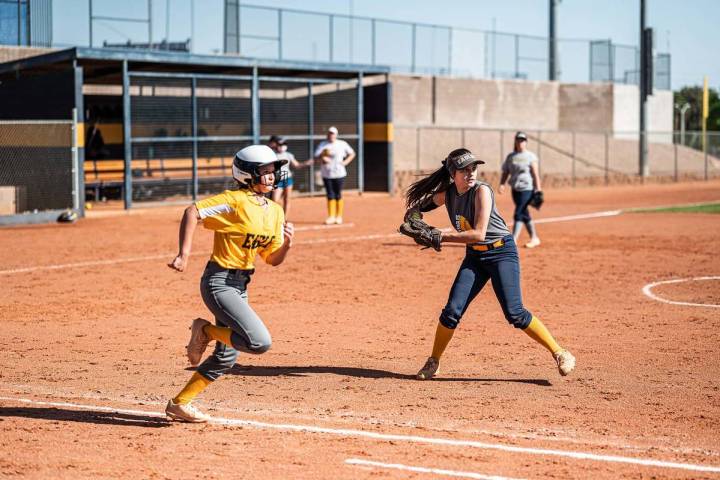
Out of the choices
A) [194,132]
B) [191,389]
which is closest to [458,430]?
[191,389]

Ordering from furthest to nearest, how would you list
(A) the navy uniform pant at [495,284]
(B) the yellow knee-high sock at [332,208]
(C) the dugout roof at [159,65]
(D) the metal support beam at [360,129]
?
(D) the metal support beam at [360,129], (C) the dugout roof at [159,65], (B) the yellow knee-high sock at [332,208], (A) the navy uniform pant at [495,284]

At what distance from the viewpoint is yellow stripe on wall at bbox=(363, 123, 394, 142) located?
113 ft

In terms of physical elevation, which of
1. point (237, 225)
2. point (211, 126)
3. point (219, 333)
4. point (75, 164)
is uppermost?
point (211, 126)

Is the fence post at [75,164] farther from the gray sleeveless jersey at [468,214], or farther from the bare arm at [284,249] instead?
the bare arm at [284,249]

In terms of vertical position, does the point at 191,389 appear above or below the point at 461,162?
below

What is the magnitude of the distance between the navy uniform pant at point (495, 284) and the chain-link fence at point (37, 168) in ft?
58.4

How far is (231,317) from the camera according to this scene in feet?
23.6

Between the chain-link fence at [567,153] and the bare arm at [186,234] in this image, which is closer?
the bare arm at [186,234]

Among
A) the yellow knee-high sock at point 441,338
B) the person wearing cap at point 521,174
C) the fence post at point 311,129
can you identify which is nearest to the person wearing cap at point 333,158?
the person wearing cap at point 521,174

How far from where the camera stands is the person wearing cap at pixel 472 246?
869cm

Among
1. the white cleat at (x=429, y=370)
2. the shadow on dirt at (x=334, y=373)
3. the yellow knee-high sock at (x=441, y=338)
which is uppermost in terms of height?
the yellow knee-high sock at (x=441, y=338)

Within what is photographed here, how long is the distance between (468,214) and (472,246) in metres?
0.30

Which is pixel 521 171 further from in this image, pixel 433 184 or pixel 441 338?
pixel 441 338

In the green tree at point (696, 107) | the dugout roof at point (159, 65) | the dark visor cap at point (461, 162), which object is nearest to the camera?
the dark visor cap at point (461, 162)
